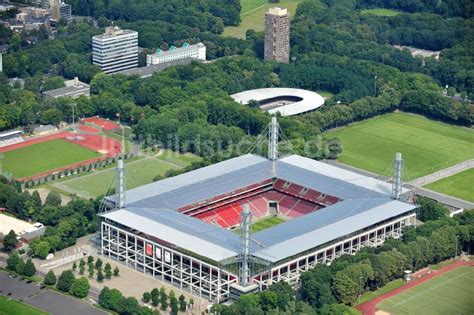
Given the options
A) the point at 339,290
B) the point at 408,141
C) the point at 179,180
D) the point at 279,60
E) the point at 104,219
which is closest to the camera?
the point at 339,290

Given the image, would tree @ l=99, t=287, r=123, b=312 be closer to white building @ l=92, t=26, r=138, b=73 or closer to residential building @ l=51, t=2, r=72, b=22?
white building @ l=92, t=26, r=138, b=73

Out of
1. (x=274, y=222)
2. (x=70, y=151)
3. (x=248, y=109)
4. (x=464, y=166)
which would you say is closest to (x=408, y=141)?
(x=464, y=166)

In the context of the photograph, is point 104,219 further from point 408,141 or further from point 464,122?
point 464,122

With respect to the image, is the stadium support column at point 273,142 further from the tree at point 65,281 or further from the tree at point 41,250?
the tree at point 65,281

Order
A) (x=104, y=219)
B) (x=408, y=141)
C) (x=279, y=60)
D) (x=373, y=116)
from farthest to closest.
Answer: (x=279, y=60) → (x=373, y=116) → (x=408, y=141) → (x=104, y=219)

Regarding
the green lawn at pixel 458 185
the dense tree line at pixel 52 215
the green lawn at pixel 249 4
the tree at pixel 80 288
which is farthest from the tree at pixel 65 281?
the green lawn at pixel 249 4

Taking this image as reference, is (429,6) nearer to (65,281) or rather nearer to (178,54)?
(178,54)
